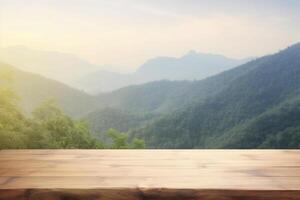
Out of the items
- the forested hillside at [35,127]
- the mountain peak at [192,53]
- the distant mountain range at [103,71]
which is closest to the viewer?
the forested hillside at [35,127]

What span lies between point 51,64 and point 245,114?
650 centimetres

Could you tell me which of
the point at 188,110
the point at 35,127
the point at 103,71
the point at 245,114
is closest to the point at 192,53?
the point at 188,110

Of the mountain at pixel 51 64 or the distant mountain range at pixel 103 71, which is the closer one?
the mountain at pixel 51 64

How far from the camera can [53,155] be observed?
46.4 inches

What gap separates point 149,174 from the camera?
3.09ft

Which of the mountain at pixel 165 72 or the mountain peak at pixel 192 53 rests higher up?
the mountain peak at pixel 192 53

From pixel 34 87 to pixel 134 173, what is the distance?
11682 mm

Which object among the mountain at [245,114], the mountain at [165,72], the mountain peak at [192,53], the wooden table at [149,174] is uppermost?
the mountain peak at [192,53]

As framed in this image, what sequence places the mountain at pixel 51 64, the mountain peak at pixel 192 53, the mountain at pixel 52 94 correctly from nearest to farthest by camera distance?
the mountain at pixel 51 64, the mountain at pixel 52 94, the mountain peak at pixel 192 53

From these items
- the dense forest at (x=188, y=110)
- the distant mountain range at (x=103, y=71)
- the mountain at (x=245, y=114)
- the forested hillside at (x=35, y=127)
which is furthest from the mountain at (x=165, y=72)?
the forested hillside at (x=35, y=127)

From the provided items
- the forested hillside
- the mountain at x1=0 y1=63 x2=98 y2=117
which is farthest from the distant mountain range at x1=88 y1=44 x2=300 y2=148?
the forested hillside

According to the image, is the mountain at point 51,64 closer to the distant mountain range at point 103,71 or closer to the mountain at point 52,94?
the distant mountain range at point 103,71

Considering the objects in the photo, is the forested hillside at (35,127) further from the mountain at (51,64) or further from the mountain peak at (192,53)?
the mountain peak at (192,53)

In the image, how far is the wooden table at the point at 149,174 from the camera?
82cm
